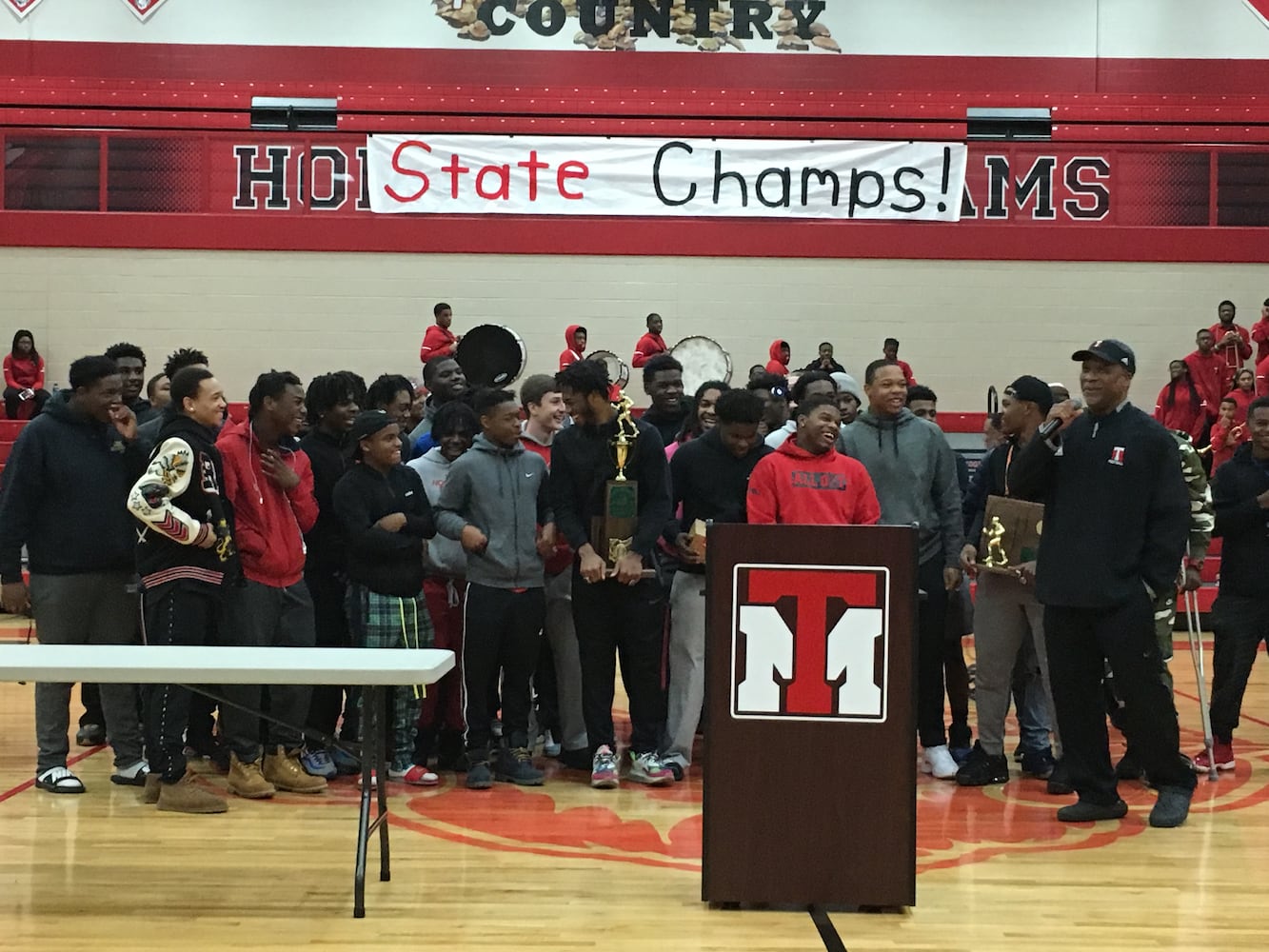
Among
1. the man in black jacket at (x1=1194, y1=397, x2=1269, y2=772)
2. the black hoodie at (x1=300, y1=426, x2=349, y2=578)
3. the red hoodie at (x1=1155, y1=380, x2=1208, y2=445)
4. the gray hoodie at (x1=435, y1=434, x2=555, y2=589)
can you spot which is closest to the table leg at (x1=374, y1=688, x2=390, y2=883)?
the gray hoodie at (x1=435, y1=434, x2=555, y2=589)

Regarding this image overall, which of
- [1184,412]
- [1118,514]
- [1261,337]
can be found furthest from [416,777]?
[1261,337]

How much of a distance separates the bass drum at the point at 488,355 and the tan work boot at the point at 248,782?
17.6ft

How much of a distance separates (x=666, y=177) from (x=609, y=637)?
10.0 m

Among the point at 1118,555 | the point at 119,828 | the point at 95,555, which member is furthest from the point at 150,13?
the point at 1118,555

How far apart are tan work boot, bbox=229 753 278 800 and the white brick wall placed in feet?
33.1

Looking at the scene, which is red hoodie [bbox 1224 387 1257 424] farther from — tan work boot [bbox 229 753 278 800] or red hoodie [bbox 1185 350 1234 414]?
tan work boot [bbox 229 753 278 800]

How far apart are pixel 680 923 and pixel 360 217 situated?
12395 millimetres

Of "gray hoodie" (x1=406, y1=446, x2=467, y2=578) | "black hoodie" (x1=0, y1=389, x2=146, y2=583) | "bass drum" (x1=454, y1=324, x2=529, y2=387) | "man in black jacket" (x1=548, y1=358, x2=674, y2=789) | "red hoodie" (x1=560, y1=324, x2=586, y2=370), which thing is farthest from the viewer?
"red hoodie" (x1=560, y1=324, x2=586, y2=370)

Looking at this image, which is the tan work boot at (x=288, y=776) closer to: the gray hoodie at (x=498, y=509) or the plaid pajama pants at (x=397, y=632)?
the plaid pajama pants at (x=397, y=632)

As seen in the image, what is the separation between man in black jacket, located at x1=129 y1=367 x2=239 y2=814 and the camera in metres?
5.31

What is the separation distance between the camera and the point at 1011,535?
6.11 m

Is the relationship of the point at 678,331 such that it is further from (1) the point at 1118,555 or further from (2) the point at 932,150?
(1) the point at 1118,555

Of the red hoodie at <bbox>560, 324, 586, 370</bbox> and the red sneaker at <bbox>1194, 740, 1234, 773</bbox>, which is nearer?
Result: the red sneaker at <bbox>1194, 740, 1234, 773</bbox>

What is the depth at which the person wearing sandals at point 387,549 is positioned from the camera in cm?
589
